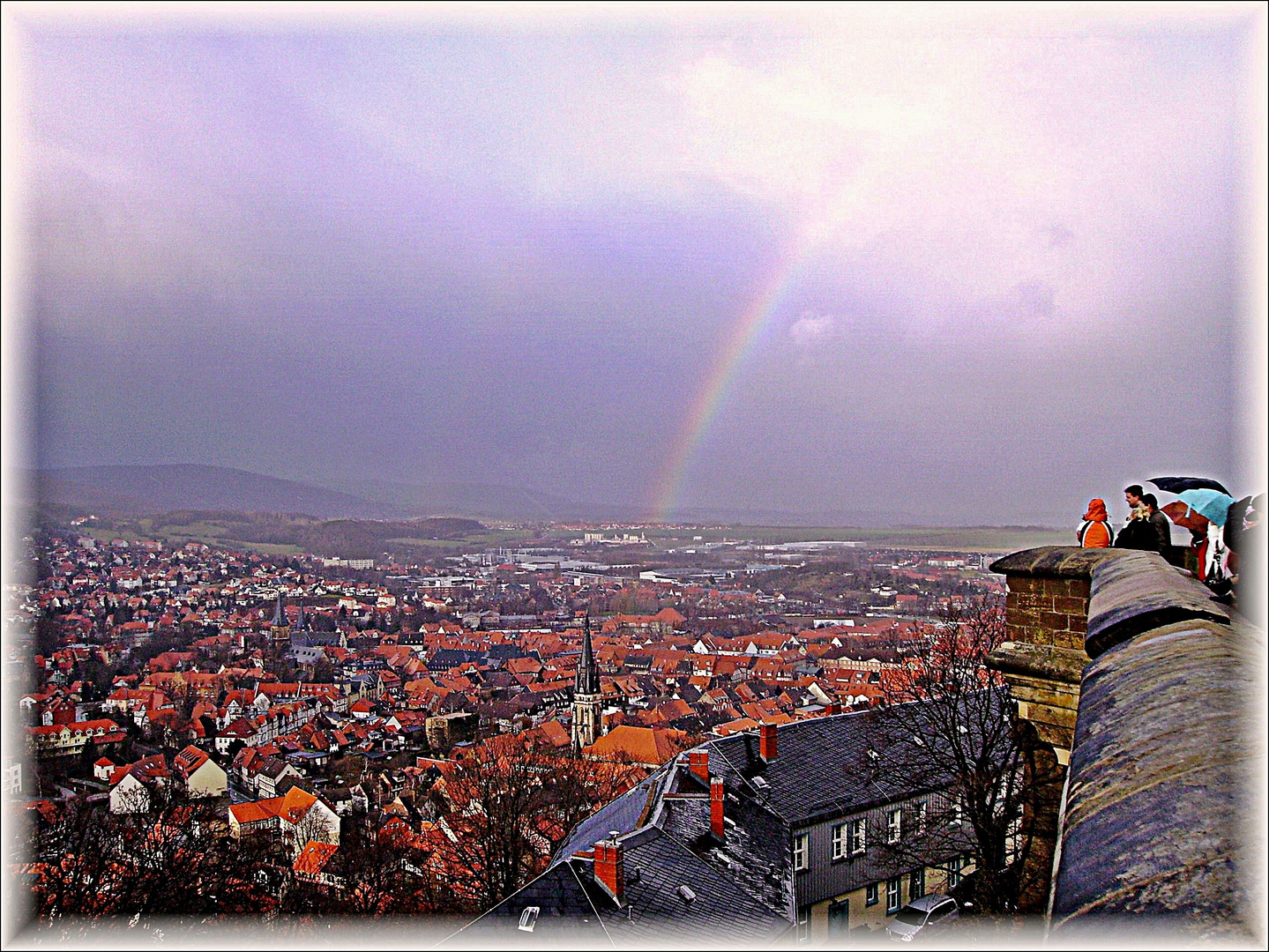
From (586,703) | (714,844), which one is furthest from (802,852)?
(586,703)

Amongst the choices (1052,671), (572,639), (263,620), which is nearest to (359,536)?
(263,620)

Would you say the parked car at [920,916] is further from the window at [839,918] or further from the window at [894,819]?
the window at [894,819]

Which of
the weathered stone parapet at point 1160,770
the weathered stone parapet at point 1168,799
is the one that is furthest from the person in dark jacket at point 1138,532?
the weathered stone parapet at point 1168,799

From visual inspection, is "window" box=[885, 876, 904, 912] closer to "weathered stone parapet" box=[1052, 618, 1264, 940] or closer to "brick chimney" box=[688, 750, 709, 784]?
"brick chimney" box=[688, 750, 709, 784]

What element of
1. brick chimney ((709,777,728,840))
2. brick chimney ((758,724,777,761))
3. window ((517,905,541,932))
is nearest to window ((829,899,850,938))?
brick chimney ((758,724,777,761))

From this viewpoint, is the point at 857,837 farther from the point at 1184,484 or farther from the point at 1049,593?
the point at 1184,484

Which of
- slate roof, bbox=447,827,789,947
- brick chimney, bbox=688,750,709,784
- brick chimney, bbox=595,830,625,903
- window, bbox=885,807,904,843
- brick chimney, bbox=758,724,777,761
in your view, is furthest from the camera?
brick chimney, bbox=758,724,777,761
